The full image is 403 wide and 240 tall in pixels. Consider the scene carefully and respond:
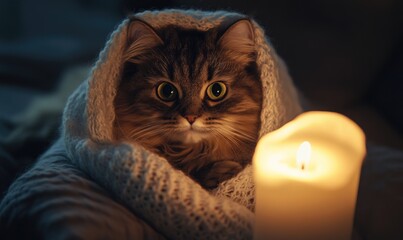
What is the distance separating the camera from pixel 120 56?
1101 mm

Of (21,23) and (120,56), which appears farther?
(21,23)

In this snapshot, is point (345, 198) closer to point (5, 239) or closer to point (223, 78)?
point (223, 78)

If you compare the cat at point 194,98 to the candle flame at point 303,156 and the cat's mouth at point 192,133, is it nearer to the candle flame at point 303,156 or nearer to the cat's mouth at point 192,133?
the cat's mouth at point 192,133

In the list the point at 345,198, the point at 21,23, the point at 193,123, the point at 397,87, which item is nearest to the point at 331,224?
the point at 345,198

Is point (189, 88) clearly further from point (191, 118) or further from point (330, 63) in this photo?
point (330, 63)

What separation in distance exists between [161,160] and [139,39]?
11.9 inches

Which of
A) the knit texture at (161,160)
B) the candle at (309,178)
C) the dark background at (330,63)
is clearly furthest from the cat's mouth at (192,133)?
the dark background at (330,63)

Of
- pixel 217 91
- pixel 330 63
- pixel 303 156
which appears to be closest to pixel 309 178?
pixel 303 156

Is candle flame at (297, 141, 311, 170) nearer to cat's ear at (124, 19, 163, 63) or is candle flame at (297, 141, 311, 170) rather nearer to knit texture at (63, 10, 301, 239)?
knit texture at (63, 10, 301, 239)

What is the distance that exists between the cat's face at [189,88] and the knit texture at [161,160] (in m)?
0.04

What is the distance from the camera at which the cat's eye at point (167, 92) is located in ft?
3.66

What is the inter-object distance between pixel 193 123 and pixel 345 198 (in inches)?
17.1

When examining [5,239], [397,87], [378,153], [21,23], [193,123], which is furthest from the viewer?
[21,23]

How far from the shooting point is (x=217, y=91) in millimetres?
1139
